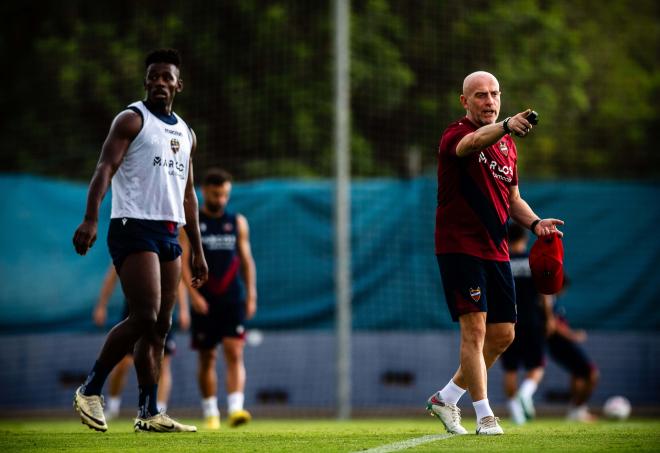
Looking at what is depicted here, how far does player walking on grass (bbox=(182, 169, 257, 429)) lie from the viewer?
32.6 ft

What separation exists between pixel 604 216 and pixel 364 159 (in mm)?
6706

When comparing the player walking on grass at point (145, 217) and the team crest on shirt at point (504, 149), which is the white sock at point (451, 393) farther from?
the player walking on grass at point (145, 217)

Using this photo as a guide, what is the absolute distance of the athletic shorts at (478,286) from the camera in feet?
21.7

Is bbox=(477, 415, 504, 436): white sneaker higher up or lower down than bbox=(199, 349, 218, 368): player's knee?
lower down

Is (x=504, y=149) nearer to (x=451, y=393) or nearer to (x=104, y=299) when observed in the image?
(x=451, y=393)

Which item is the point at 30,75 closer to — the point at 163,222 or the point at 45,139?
the point at 45,139

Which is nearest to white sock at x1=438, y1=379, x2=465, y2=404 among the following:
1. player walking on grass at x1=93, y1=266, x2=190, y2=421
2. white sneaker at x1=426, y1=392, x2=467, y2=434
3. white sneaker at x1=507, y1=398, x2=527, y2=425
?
white sneaker at x1=426, y1=392, x2=467, y2=434

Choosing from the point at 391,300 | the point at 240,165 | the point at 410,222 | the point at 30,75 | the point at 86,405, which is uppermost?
the point at 30,75

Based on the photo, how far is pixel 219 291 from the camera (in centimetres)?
1009

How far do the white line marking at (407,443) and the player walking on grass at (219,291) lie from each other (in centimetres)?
339

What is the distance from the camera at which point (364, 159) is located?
66.4ft

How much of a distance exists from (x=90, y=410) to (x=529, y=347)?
6.41 meters

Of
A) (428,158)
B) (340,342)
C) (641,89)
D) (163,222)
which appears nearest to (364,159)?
(428,158)

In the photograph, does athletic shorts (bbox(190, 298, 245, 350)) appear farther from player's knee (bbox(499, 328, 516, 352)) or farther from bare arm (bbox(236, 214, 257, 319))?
player's knee (bbox(499, 328, 516, 352))
